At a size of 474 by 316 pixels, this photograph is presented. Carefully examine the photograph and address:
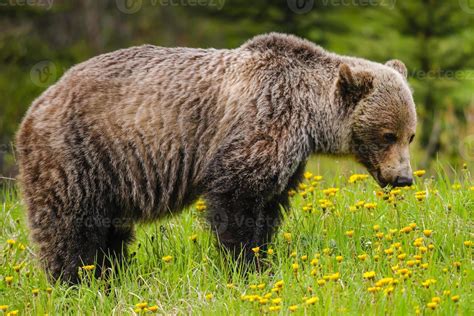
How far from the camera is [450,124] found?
42.7ft

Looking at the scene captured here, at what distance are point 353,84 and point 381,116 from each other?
32 cm

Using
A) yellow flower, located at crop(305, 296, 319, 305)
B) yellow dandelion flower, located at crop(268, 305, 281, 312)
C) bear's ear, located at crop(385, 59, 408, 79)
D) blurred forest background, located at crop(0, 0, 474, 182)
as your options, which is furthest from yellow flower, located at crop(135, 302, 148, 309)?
blurred forest background, located at crop(0, 0, 474, 182)

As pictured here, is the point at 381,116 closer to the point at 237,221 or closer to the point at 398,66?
the point at 398,66

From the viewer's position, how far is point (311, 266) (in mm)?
6141

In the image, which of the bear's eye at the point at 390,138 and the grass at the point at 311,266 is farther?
the bear's eye at the point at 390,138

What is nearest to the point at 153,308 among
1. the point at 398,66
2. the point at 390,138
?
the point at 390,138

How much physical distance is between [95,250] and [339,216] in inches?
75.3

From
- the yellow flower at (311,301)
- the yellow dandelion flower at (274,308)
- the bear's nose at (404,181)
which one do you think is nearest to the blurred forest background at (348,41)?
the bear's nose at (404,181)

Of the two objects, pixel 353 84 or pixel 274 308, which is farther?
pixel 353 84

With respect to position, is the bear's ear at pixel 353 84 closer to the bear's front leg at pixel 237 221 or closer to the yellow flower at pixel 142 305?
the bear's front leg at pixel 237 221

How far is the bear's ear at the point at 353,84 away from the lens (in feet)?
21.4

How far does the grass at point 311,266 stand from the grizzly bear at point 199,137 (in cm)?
27

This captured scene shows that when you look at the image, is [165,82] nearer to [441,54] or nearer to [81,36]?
[441,54]

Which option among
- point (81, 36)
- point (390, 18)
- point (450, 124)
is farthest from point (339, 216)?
point (81, 36)
